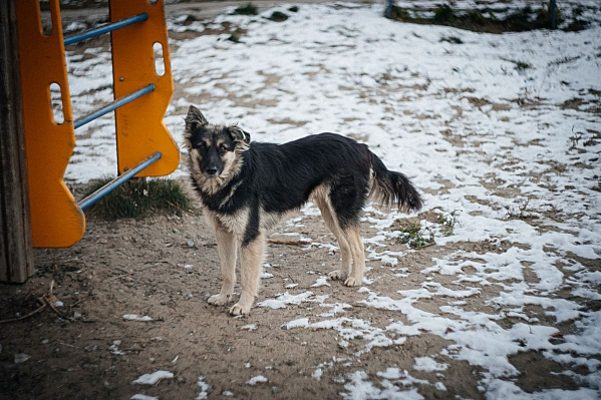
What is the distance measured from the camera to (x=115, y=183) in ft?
16.2

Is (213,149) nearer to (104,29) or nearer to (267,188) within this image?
(267,188)

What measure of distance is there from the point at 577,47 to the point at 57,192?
10410 millimetres

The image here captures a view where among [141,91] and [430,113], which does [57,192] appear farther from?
[430,113]

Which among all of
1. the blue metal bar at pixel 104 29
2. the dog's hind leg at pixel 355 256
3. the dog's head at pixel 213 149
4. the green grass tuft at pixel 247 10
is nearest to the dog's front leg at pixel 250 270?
the dog's head at pixel 213 149

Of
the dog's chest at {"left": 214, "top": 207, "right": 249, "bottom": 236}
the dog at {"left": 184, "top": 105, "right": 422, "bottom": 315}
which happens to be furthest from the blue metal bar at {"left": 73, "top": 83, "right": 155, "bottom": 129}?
the dog's chest at {"left": 214, "top": 207, "right": 249, "bottom": 236}

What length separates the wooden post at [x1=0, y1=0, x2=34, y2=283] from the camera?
3850 mm

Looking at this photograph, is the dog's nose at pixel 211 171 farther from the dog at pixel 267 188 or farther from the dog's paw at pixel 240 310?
the dog's paw at pixel 240 310

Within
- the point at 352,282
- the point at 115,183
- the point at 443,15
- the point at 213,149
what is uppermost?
the point at 443,15

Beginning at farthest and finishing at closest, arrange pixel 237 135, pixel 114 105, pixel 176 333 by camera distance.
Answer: pixel 114 105, pixel 237 135, pixel 176 333

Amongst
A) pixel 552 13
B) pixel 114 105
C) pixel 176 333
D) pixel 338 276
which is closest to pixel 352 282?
pixel 338 276

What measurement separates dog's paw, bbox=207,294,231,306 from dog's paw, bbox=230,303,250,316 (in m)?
0.19

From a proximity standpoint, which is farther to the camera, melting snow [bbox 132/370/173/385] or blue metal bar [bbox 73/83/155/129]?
blue metal bar [bbox 73/83/155/129]

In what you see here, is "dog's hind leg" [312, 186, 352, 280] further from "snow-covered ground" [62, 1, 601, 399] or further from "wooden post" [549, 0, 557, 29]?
"wooden post" [549, 0, 557, 29]

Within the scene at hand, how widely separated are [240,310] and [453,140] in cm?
487
